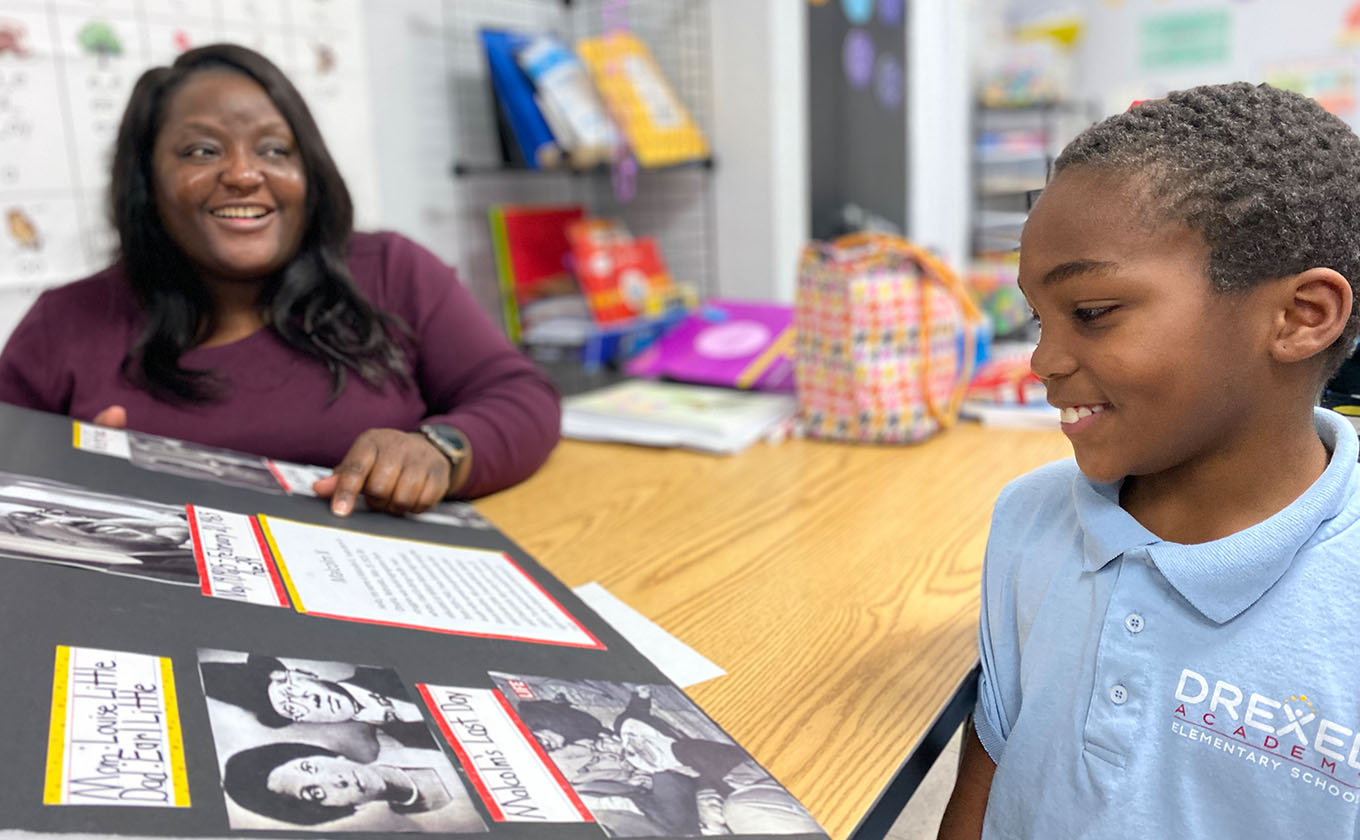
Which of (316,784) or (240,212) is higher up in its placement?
(240,212)

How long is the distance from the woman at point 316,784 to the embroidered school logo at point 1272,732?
44 cm

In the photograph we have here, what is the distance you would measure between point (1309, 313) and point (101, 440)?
1030 millimetres

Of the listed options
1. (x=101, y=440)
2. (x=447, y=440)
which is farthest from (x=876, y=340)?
(x=101, y=440)

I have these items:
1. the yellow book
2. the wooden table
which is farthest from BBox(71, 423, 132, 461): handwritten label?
the yellow book

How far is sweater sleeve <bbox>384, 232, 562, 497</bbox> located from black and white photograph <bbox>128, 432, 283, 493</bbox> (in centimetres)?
24

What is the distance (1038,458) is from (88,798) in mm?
1100

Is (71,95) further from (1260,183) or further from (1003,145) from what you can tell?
(1003,145)

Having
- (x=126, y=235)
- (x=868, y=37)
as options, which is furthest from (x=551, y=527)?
(x=868, y=37)

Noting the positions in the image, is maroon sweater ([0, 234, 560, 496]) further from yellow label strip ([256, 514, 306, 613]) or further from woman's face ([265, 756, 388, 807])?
woman's face ([265, 756, 388, 807])

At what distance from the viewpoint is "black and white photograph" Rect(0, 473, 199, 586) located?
0.65m

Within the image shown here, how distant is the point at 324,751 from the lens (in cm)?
49

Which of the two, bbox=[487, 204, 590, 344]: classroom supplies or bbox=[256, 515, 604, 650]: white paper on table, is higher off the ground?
bbox=[487, 204, 590, 344]: classroom supplies

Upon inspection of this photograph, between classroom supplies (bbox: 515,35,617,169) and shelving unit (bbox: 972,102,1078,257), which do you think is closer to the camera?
classroom supplies (bbox: 515,35,617,169)

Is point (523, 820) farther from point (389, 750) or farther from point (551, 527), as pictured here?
point (551, 527)
